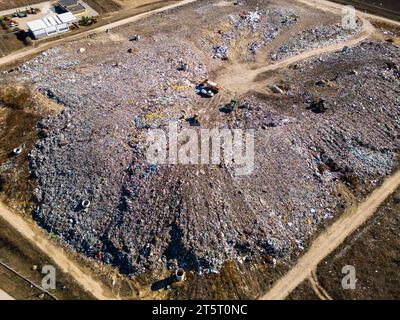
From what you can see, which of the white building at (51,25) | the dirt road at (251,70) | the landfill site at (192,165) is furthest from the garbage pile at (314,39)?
the white building at (51,25)

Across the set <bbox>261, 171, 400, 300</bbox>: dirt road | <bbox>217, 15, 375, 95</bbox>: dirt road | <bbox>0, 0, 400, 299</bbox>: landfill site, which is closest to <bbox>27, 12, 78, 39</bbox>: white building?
<bbox>0, 0, 400, 299</bbox>: landfill site

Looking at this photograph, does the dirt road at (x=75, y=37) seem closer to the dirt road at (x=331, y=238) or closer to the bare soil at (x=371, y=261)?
the dirt road at (x=331, y=238)

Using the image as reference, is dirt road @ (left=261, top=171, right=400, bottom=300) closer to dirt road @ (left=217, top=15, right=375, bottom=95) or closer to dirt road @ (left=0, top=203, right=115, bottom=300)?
dirt road @ (left=0, top=203, right=115, bottom=300)

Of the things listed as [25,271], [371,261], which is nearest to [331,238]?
[371,261]

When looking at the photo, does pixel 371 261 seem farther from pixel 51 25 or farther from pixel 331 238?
pixel 51 25

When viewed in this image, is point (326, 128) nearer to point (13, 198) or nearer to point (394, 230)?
point (394, 230)

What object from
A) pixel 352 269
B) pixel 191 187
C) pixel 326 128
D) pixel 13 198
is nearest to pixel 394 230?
pixel 352 269
